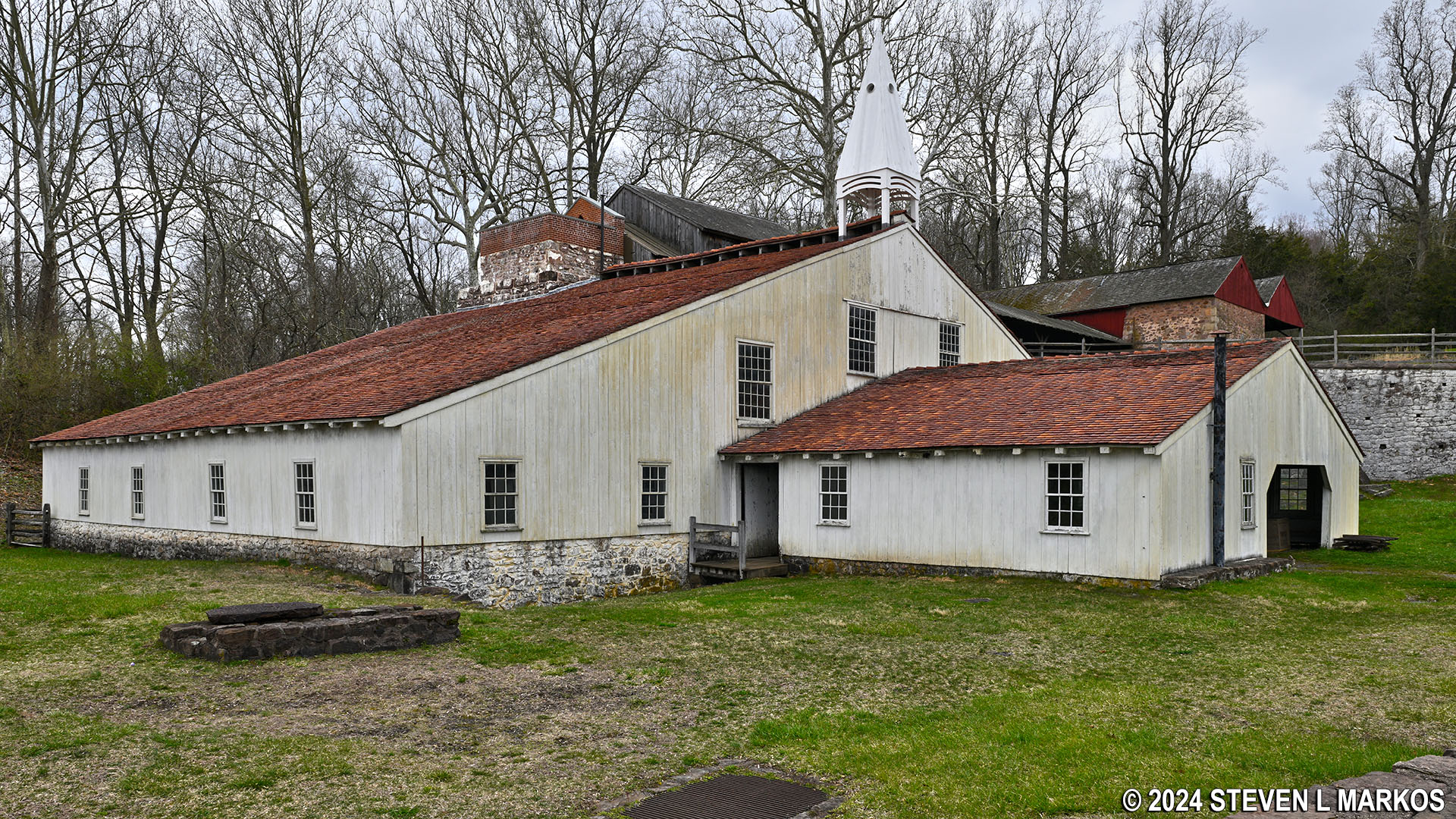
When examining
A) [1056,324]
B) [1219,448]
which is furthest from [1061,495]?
[1056,324]

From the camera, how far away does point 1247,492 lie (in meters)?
18.7

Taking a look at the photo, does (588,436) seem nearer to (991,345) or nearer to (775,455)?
(775,455)

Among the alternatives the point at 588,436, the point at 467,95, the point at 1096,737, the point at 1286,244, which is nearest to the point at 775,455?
the point at 588,436

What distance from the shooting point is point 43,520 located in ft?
90.0

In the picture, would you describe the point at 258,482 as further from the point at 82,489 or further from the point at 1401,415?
the point at 1401,415

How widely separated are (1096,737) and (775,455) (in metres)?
13.4

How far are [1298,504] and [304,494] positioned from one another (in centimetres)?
2115

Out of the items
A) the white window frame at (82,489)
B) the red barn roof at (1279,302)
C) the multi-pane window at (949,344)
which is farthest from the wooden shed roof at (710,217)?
the red barn roof at (1279,302)

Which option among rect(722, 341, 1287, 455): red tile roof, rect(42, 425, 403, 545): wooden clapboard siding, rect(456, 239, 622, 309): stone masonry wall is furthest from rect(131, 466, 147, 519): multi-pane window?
rect(722, 341, 1287, 455): red tile roof

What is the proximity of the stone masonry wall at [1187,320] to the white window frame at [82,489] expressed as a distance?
38.5 metres

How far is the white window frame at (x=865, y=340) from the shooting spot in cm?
2442

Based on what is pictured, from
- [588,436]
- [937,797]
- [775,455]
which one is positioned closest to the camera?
[937,797]

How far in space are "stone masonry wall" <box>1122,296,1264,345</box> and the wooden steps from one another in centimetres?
2887

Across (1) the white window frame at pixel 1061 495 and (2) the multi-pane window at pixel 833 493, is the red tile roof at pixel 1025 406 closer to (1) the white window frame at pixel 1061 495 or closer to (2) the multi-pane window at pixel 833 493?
(1) the white window frame at pixel 1061 495
